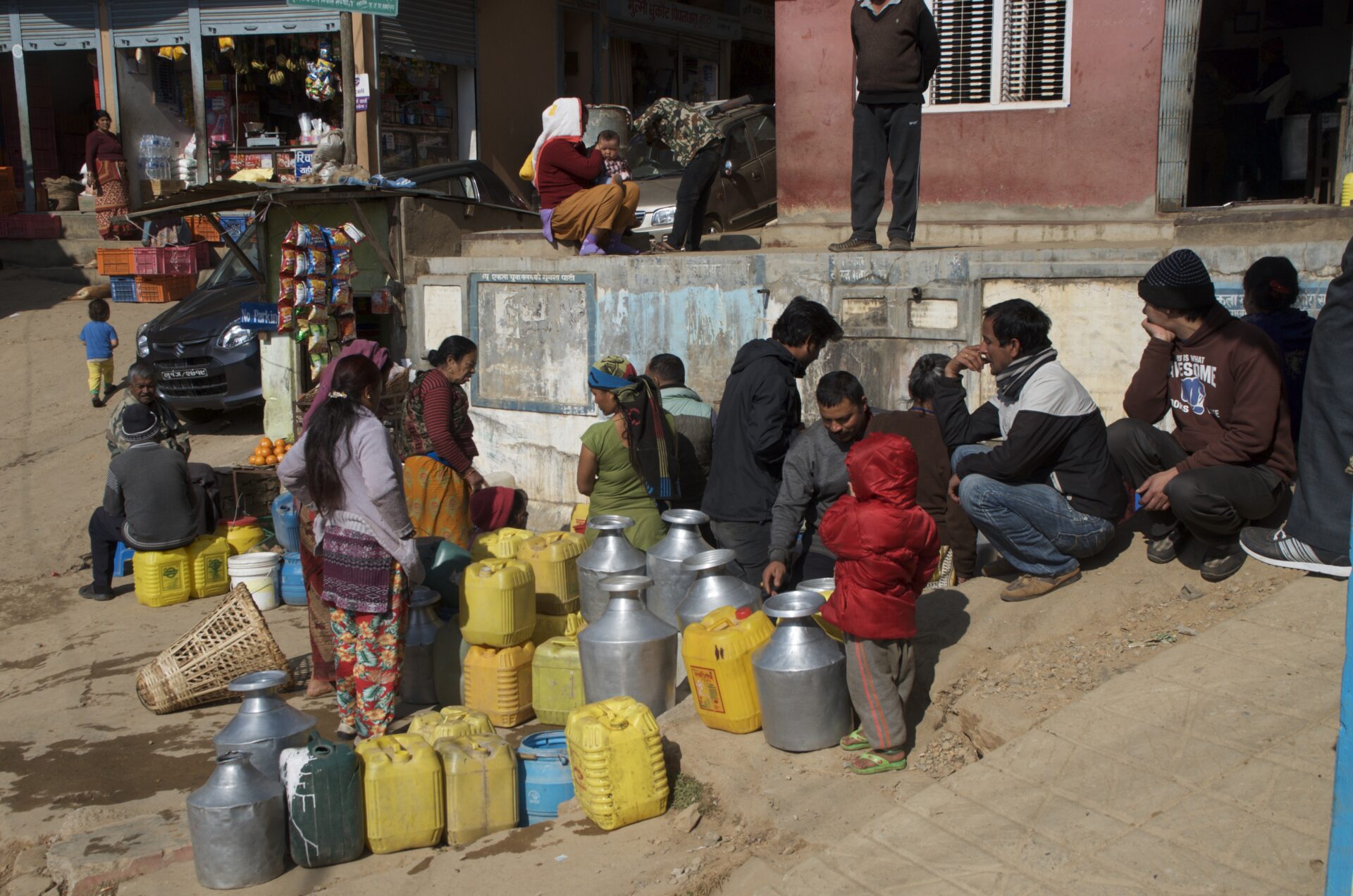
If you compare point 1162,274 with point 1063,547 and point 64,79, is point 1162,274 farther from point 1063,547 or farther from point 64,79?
point 64,79

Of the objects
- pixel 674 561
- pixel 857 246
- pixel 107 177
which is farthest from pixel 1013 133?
pixel 107 177

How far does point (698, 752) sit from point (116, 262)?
559 inches

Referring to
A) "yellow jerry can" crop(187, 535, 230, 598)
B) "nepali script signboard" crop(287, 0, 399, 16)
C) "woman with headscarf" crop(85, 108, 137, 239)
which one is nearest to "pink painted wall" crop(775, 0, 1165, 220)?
"nepali script signboard" crop(287, 0, 399, 16)

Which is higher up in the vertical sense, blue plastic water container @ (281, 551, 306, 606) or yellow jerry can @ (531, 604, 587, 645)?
yellow jerry can @ (531, 604, 587, 645)

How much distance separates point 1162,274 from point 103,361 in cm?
1128

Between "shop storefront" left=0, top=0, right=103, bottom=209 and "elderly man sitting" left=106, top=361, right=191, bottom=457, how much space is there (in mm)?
11840

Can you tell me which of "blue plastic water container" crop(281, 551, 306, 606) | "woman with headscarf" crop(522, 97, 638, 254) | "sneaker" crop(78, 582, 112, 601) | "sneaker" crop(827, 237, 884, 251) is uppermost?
"woman with headscarf" crop(522, 97, 638, 254)

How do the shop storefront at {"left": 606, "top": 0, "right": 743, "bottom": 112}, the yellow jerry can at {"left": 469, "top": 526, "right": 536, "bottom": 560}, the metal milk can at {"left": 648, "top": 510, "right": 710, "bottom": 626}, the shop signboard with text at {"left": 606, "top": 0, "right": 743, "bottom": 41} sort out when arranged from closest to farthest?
the metal milk can at {"left": 648, "top": 510, "right": 710, "bottom": 626} → the yellow jerry can at {"left": 469, "top": 526, "right": 536, "bottom": 560} → the shop signboard with text at {"left": 606, "top": 0, "right": 743, "bottom": 41} → the shop storefront at {"left": 606, "top": 0, "right": 743, "bottom": 112}

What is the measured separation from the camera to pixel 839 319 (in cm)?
746

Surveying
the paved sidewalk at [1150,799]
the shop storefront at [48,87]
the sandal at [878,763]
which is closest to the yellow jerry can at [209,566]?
the sandal at [878,763]

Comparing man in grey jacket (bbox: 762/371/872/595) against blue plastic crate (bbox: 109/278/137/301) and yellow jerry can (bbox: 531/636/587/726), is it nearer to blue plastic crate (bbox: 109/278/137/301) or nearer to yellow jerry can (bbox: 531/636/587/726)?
yellow jerry can (bbox: 531/636/587/726)

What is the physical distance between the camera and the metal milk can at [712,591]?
5.00 metres

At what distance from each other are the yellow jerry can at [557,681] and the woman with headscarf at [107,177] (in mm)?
14866

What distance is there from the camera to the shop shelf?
15.8 metres
